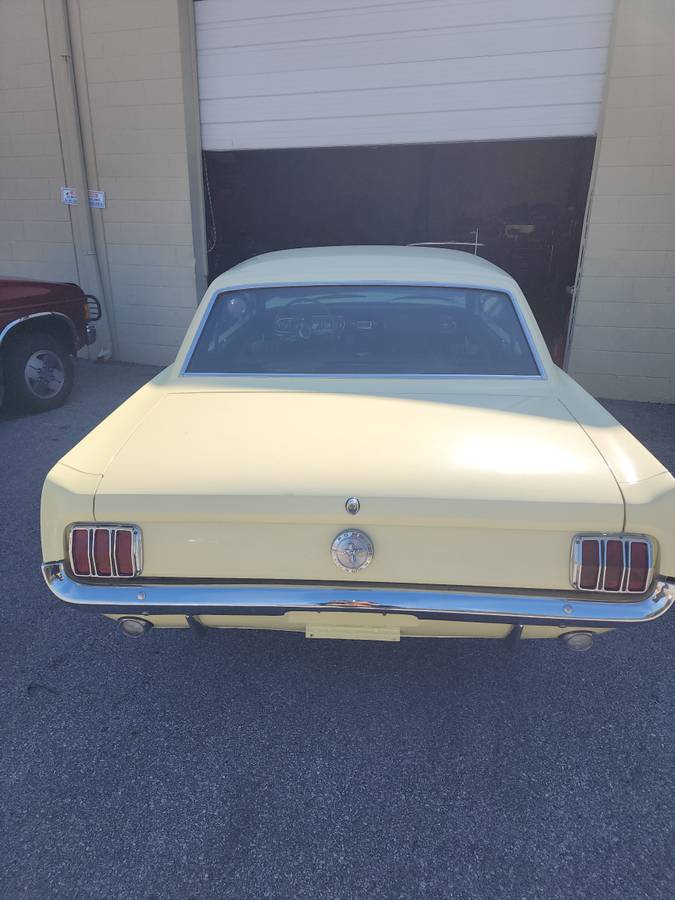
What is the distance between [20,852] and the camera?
1.86 metres

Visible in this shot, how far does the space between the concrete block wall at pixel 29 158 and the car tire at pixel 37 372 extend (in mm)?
2595

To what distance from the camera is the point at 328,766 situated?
2.17 meters

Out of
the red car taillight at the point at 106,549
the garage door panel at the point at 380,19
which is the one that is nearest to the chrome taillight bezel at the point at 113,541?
the red car taillight at the point at 106,549

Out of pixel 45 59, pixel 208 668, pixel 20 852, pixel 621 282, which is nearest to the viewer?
Result: pixel 20 852

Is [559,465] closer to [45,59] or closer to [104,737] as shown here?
[104,737]

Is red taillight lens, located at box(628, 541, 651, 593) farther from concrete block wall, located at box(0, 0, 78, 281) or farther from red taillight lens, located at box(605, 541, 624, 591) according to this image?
concrete block wall, located at box(0, 0, 78, 281)

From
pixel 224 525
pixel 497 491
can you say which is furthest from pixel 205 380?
pixel 497 491

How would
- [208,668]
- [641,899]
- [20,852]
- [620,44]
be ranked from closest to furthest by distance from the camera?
[641,899] < [20,852] < [208,668] < [620,44]

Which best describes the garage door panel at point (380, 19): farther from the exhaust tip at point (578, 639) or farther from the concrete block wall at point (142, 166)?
the exhaust tip at point (578, 639)

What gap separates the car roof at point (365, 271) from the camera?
117 inches

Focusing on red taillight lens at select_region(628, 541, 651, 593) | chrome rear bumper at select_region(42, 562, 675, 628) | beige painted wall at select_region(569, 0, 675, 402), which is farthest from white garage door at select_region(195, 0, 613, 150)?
chrome rear bumper at select_region(42, 562, 675, 628)

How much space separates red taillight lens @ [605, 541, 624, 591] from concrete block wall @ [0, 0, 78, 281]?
8.17 metres

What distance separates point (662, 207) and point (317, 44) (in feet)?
13.1

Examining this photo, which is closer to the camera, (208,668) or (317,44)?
(208,668)
